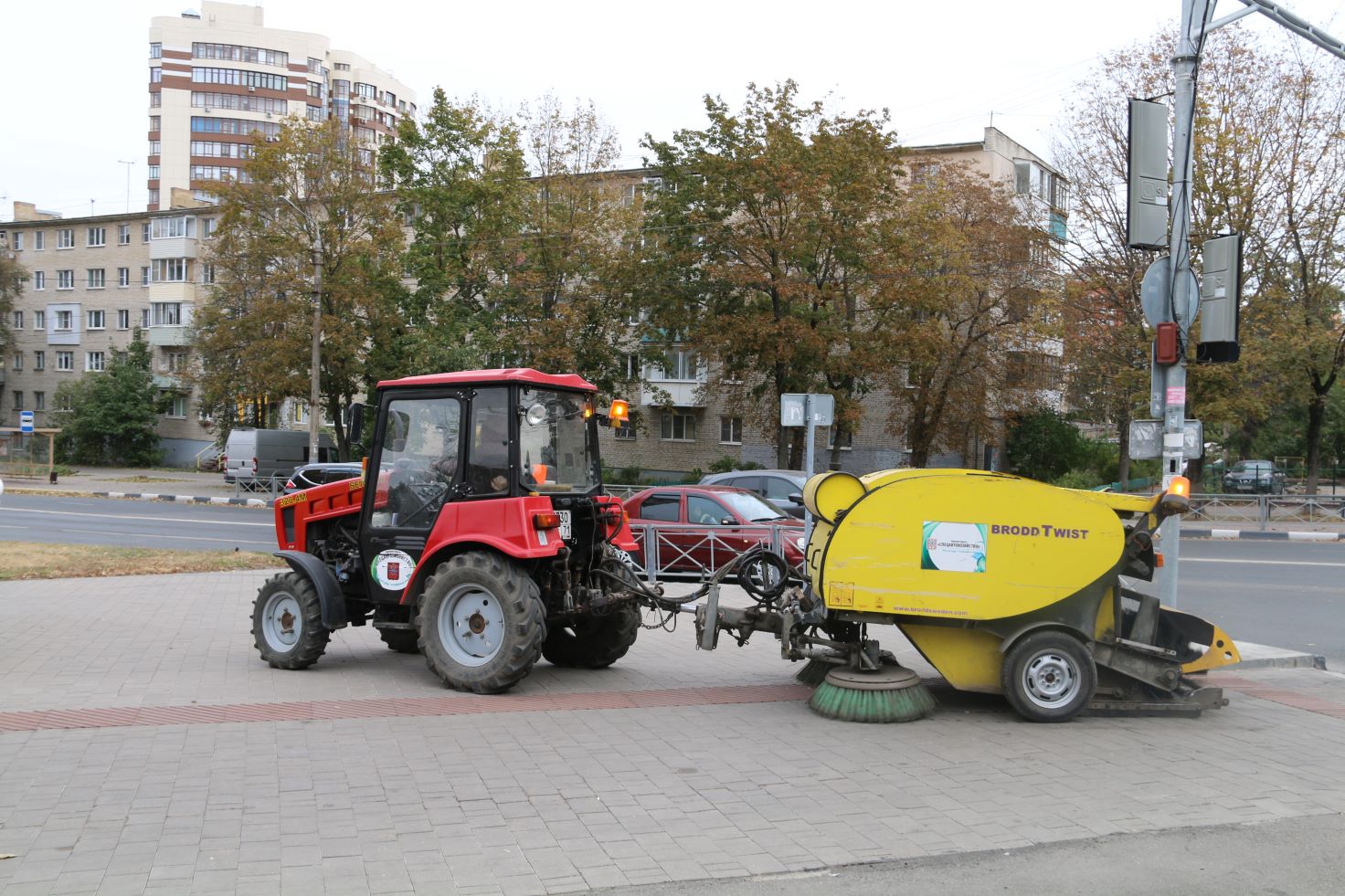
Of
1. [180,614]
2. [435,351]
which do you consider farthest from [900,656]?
[435,351]

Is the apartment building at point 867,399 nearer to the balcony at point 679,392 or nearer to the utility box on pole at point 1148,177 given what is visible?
the balcony at point 679,392

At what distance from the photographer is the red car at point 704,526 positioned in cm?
1580

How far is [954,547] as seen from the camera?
7.69m

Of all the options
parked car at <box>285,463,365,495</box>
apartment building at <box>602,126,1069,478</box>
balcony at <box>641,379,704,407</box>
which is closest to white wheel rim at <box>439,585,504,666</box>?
parked car at <box>285,463,365,495</box>

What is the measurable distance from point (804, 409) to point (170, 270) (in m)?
57.0

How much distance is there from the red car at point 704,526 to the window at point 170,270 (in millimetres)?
53536

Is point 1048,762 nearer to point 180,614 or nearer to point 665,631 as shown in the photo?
point 665,631

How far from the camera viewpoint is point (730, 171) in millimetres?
33781

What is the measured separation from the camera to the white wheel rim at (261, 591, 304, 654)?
937cm

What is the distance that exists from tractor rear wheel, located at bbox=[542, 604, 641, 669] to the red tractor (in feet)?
0.04

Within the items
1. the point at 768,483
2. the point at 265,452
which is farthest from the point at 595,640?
the point at 265,452

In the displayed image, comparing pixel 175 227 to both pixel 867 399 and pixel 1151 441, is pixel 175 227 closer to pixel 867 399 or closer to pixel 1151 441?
pixel 867 399

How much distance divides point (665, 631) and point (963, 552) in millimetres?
4781

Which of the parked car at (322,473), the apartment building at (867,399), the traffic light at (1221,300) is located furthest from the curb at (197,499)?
the traffic light at (1221,300)
